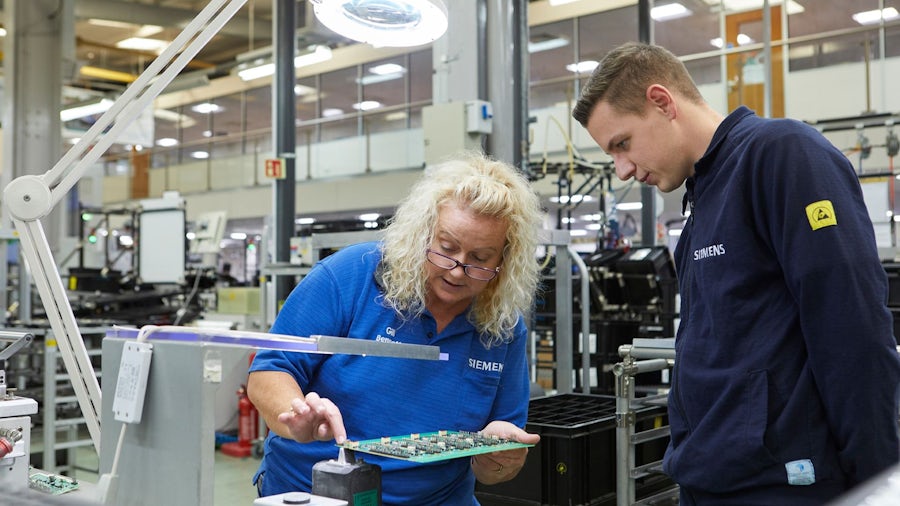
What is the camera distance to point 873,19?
10.3m

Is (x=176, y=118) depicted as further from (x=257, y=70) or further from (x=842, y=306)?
(x=842, y=306)

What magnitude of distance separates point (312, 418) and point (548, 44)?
1205cm

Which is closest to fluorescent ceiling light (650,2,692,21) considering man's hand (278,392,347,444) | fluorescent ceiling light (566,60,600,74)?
fluorescent ceiling light (566,60,600,74)

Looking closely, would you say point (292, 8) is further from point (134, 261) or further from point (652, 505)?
point (652, 505)

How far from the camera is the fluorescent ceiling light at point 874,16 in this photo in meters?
9.79

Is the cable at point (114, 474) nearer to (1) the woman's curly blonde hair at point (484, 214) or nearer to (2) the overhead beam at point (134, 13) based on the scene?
(1) the woman's curly blonde hair at point (484, 214)

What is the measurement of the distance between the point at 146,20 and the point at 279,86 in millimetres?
5322

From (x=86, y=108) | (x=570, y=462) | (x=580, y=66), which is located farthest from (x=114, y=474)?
(x=86, y=108)

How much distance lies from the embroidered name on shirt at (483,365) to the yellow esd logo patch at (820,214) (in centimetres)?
70

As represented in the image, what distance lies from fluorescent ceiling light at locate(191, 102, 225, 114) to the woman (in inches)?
Answer: 602

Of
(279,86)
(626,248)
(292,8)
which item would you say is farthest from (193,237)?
(626,248)

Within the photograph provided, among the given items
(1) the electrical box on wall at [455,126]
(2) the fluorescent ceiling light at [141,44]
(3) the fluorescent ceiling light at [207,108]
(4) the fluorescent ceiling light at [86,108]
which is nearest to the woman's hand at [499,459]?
(1) the electrical box on wall at [455,126]

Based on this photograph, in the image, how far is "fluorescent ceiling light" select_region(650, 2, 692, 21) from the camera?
11.1 meters

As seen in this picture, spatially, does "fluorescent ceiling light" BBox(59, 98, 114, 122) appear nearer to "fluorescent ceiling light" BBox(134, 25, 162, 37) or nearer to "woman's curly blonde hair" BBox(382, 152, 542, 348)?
"fluorescent ceiling light" BBox(134, 25, 162, 37)
